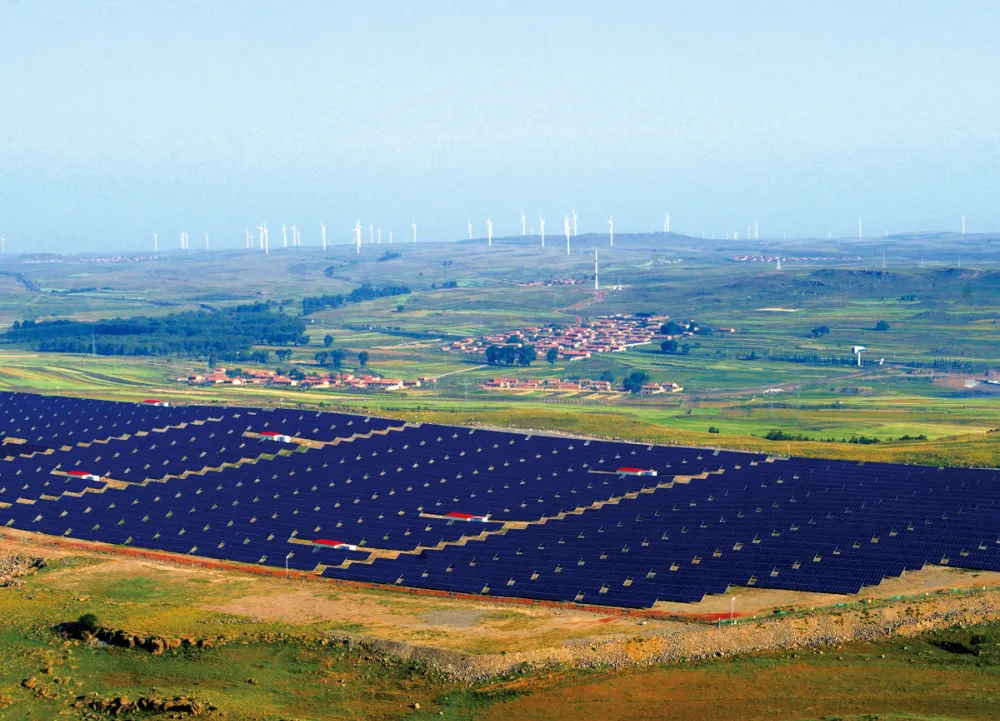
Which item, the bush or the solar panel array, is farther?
the solar panel array

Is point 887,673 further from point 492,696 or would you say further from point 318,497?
point 318,497

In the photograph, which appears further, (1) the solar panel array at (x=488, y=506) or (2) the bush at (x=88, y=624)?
(1) the solar panel array at (x=488, y=506)

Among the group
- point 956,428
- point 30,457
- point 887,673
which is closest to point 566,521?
point 887,673

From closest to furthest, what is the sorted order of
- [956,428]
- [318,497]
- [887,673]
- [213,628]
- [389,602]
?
[887,673] < [213,628] < [389,602] < [318,497] < [956,428]

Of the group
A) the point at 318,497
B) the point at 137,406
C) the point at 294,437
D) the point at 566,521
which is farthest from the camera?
the point at 137,406

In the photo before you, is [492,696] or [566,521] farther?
[566,521]

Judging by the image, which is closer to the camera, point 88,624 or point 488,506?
point 88,624

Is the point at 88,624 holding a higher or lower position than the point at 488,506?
lower
